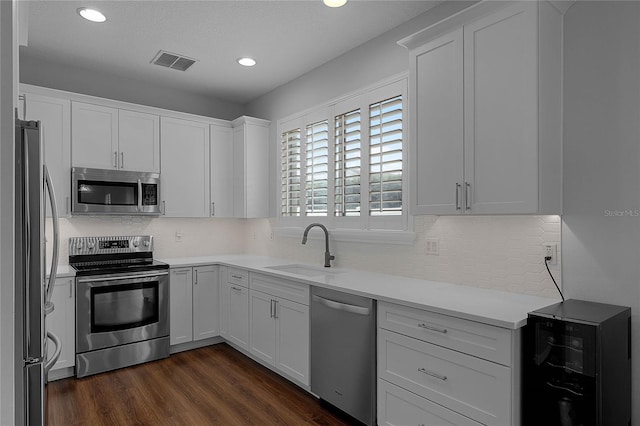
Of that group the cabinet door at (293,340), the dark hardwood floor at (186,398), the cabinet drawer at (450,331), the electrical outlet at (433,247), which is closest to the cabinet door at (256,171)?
the cabinet door at (293,340)

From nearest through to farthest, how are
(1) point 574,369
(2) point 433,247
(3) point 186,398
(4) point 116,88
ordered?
(1) point 574,369
(2) point 433,247
(3) point 186,398
(4) point 116,88

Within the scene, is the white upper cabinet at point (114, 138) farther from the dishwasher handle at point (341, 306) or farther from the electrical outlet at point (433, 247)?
the electrical outlet at point (433, 247)

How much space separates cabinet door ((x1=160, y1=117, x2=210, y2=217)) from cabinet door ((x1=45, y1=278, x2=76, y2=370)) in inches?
47.3

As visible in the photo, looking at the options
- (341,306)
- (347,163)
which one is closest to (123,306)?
(341,306)

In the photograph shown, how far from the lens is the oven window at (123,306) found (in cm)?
348

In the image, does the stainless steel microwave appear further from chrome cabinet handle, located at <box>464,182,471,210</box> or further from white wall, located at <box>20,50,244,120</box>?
chrome cabinet handle, located at <box>464,182,471,210</box>

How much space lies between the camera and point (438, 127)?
2.44m

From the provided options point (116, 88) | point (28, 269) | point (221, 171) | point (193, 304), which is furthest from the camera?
point (221, 171)

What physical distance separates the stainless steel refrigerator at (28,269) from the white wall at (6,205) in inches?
9.9

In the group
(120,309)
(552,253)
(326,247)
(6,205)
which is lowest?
(120,309)

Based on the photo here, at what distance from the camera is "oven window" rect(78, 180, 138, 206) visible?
3711 millimetres

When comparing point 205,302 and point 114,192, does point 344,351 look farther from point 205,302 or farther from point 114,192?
point 114,192

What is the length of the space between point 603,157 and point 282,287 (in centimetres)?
229

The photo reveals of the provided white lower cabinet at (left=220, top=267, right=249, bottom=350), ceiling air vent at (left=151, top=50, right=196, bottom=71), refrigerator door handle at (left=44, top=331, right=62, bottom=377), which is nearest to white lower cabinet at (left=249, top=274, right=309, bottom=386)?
white lower cabinet at (left=220, top=267, right=249, bottom=350)
